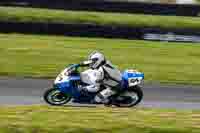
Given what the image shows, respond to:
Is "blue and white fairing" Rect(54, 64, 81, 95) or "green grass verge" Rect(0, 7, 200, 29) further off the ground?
"blue and white fairing" Rect(54, 64, 81, 95)

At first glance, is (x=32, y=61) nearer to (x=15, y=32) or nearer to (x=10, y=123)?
(x=15, y=32)

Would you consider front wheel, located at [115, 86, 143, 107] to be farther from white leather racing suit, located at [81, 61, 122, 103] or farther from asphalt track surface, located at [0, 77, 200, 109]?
asphalt track surface, located at [0, 77, 200, 109]

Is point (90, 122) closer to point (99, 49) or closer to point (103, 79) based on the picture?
point (103, 79)

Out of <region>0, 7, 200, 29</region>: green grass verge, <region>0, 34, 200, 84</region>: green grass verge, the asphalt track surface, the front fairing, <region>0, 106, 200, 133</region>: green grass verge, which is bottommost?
<region>0, 34, 200, 84</region>: green grass verge

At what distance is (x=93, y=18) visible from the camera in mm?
25250

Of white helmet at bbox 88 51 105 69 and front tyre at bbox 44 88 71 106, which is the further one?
front tyre at bbox 44 88 71 106

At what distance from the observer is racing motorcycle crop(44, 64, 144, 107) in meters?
13.0

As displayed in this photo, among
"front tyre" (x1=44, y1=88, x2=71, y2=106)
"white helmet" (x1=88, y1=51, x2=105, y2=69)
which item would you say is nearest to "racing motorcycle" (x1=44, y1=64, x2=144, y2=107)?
"front tyre" (x1=44, y1=88, x2=71, y2=106)

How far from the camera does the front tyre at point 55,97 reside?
13086 mm

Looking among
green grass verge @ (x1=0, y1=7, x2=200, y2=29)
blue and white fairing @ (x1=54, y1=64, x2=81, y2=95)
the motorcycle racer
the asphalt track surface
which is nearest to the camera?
the motorcycle racer

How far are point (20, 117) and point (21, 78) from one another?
925 cm

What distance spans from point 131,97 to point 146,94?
2.37 meters

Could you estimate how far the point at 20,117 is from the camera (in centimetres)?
781

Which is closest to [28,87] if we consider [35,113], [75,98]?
[75,98]
